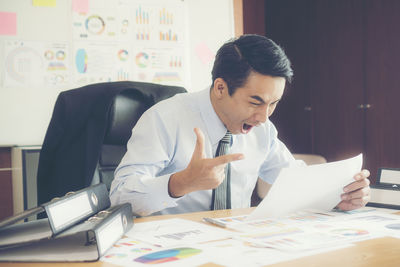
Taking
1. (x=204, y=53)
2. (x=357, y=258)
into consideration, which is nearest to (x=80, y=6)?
(x=204, y=53)

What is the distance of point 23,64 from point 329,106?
203 centimetres

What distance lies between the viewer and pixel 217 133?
4.99 ft

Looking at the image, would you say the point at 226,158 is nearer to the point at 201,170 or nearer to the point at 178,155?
the point at 201,170

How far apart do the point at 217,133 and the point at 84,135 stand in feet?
1.51

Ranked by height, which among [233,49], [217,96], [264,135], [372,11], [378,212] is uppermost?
[372,11]

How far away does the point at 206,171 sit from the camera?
103 cm

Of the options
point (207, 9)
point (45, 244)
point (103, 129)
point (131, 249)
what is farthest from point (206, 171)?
point (207, 9)

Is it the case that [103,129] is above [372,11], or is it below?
→ below

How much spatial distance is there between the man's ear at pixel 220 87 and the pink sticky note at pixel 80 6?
1.68 m

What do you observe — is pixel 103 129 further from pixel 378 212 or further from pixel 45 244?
pixel 378 212

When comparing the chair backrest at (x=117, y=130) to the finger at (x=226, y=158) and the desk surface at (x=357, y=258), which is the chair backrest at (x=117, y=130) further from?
the desk surface at (x=357, y=258)

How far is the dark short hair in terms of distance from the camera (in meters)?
1.37

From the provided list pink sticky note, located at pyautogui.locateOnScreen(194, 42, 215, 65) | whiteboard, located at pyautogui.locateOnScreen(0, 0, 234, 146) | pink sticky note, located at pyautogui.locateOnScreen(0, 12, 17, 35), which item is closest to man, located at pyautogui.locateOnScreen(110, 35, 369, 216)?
whiteboard, located at pyautogui.locateOnScreen(0, 0, 234, 146)

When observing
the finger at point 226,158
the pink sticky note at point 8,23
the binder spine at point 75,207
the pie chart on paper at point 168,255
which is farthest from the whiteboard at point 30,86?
the pie chart on paper at point 168,255
